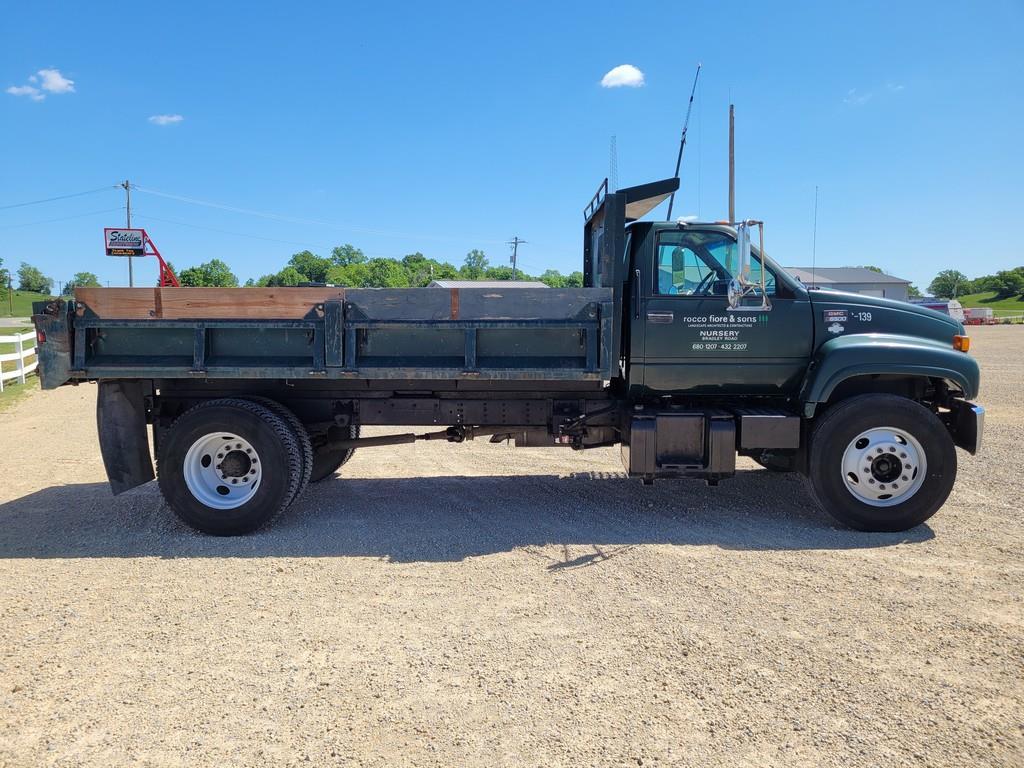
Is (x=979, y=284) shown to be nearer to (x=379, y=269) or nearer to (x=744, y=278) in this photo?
(x=379, y=269)

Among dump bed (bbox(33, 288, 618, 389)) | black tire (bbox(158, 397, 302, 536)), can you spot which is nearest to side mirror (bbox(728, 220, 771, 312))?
dump bed (bbox(33, 288, 618, 389))

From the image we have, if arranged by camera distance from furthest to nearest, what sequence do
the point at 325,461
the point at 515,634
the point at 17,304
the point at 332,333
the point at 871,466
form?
the point at 17,304, the point at 325,461, the point at 871,466, the point at 332,333, the point at 515,634

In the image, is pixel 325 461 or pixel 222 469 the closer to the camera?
pixel 222 469

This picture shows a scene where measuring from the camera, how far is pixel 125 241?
611 cm

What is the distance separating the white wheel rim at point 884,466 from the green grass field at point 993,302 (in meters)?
104

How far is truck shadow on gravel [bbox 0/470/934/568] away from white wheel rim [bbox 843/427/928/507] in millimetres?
324

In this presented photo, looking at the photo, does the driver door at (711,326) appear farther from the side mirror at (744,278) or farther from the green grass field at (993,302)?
the green grass field at (993,302)

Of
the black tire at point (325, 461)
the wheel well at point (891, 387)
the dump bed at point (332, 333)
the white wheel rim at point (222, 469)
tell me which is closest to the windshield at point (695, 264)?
the dump bed at point (332, 333)

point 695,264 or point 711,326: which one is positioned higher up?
point 695,264

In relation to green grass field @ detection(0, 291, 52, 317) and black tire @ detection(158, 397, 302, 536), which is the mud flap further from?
green grass field @ detection(0, 291, 52, 317)

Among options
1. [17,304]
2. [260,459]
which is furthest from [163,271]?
[17,304]

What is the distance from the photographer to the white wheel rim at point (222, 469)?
Result: 564 centimetres

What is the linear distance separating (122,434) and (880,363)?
6.27m

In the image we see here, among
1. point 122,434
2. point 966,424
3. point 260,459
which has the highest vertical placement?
point 966,424
